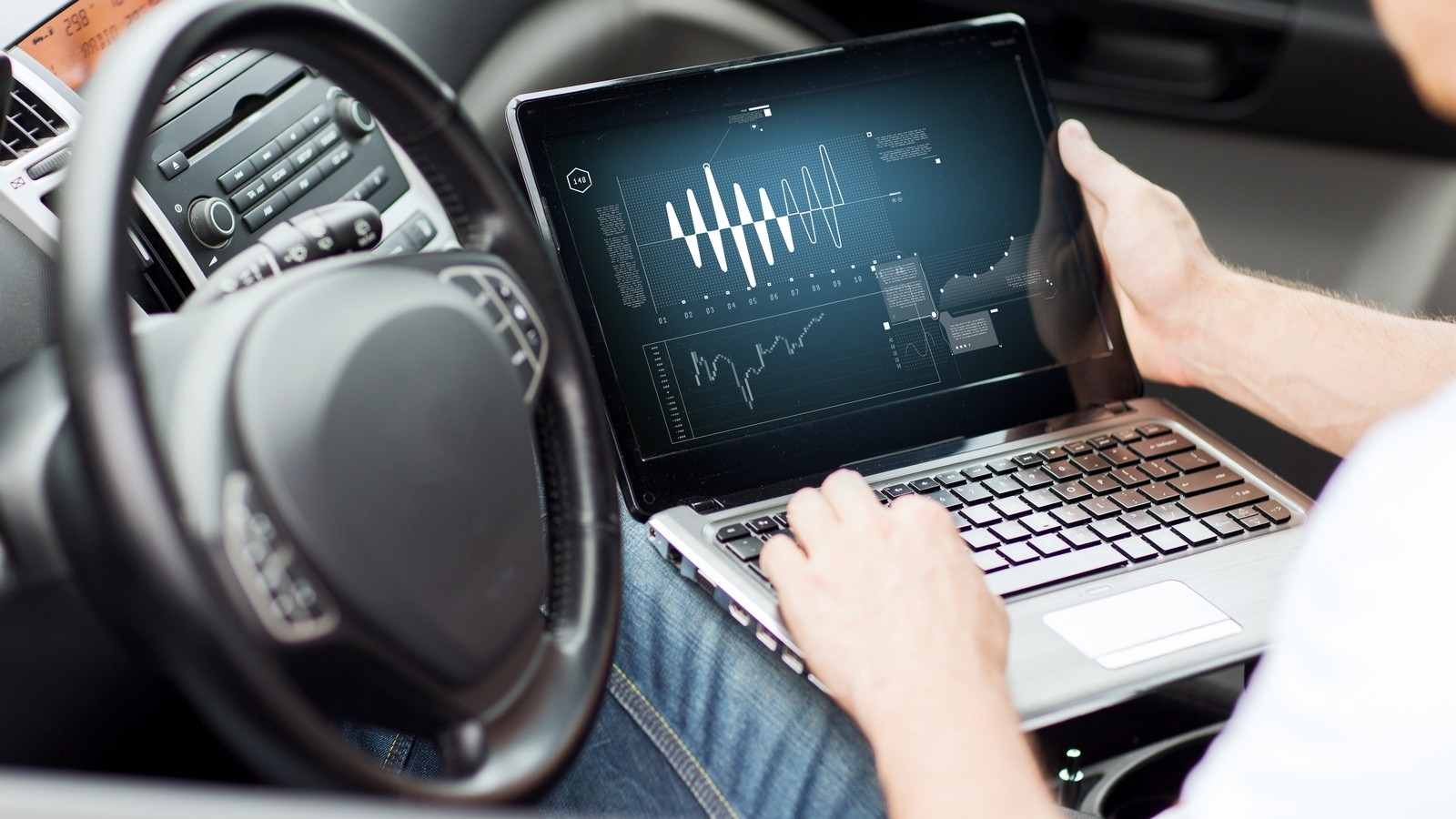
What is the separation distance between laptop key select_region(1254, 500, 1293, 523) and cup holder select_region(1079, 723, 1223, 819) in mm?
189

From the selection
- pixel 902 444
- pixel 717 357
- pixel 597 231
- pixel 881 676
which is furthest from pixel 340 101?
pixel 881 676

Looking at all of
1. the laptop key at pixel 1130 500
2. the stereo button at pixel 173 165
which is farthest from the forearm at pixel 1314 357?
the stereo button at pixel 173 165

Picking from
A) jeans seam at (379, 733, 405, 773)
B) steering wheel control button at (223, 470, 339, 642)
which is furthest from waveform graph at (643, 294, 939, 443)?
steering wheel control button at (223, 470, 339, 642)

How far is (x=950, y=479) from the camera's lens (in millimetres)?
974

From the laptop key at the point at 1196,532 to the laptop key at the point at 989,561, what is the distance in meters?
0.16

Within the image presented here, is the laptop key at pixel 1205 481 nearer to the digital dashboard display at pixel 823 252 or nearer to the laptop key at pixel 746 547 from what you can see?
the digital dashboard display at pixel 823 252

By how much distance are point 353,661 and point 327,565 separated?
54mm

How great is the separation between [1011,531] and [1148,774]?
278 mm

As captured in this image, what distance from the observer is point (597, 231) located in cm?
92

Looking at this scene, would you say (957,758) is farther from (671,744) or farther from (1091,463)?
(1091,463)

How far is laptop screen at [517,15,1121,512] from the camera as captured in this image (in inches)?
36.4

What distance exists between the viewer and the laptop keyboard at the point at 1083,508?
90cm

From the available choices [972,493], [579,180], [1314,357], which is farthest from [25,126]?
[1314,357]

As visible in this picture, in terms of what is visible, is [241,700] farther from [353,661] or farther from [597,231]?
[597,231]
